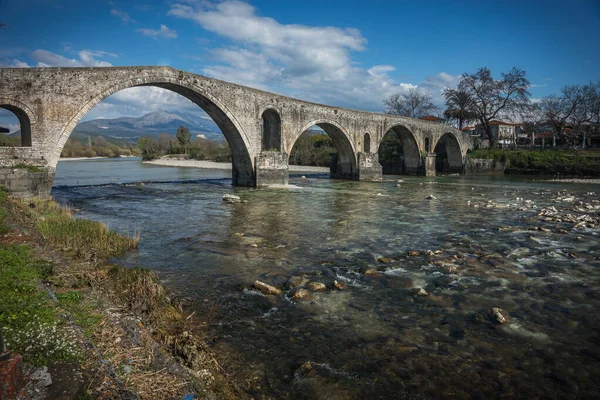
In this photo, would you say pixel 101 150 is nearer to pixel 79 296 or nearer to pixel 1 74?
pixel 1 74

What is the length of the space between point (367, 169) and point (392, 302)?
94.1 feet

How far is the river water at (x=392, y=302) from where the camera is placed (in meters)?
4.08

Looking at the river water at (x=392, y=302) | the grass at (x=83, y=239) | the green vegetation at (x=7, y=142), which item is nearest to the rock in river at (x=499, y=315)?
the river water at (x=392, y=302)

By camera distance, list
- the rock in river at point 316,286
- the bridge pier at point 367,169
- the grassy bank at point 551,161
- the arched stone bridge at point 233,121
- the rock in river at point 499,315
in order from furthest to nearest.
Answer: the grassy bank at point 551,161 → the bridge pier at point 367,169 → the arched stone bridge at point 233,121 → the rock in river at point 316,286 → the rock in river at point 499,315

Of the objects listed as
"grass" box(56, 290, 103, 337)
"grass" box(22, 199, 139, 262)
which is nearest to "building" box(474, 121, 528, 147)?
"grass" box(22, 199, 139, 262)

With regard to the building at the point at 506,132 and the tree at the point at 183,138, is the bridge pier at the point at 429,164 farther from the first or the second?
the tree at the point at 183,138

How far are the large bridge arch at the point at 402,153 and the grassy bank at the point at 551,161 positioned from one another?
37.0 feet

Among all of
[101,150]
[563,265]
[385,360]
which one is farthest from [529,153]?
[101,150]

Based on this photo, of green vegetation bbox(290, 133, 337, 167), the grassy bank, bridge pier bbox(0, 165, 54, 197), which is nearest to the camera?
bridge pier bbox(0, 165, 54, 197)

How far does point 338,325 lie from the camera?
207 inches

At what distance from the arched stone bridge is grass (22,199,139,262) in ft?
26.6

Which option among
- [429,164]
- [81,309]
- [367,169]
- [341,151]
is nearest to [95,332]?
[81,309]

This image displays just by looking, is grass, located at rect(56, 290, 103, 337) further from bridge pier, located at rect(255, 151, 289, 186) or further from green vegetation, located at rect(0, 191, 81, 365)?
bridge pier, located at rect(255, 151, 289, 186)

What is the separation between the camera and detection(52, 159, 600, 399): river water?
13.4 ft
